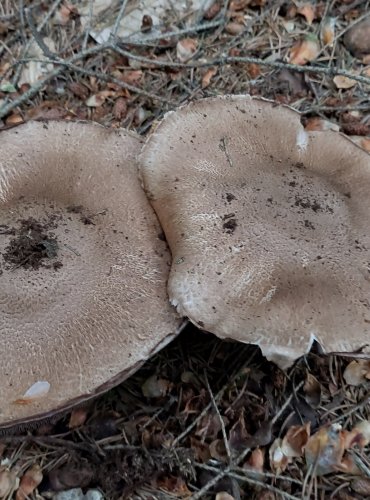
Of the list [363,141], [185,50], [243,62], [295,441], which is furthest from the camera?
[185,50]

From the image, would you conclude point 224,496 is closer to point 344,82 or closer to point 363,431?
point 363,431

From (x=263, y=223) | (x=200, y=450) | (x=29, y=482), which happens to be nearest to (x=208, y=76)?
(x=263, y=223)

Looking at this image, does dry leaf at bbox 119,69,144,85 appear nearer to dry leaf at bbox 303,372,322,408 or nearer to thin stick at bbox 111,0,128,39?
thin stick at bbox 111,0,128,39

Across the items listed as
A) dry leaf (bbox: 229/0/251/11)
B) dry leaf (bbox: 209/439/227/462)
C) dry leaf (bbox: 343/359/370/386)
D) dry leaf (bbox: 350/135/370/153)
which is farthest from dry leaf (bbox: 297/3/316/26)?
dry leaf (bbox: 209/439/227/462)

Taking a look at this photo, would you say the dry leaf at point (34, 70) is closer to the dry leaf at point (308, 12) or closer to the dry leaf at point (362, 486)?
the dry leaf at point (308, 12)

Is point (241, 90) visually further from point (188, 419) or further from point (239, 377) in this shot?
point (188, 419)

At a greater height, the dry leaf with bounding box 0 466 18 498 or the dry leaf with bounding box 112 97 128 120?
the dry leaf with bounding box 112 97 128 120
